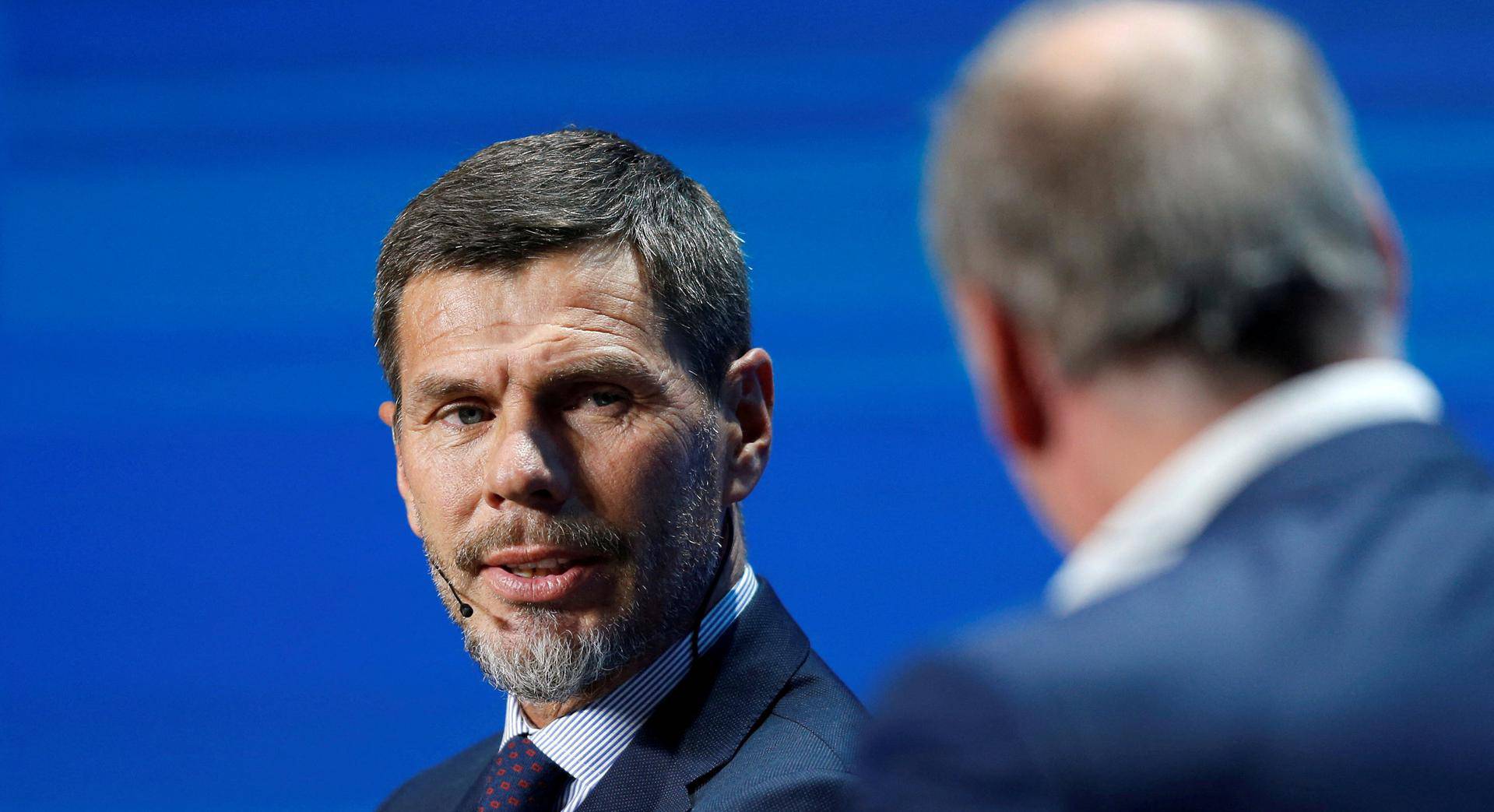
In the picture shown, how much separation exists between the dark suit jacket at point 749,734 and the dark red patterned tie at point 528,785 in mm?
79

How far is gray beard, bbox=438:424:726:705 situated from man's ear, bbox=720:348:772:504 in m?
0.11

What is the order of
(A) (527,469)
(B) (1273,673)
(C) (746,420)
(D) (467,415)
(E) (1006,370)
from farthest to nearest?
(C) (746,420), (D) (467,415), (A) (527,469), (E) (1006,370), (B) (1273,673)

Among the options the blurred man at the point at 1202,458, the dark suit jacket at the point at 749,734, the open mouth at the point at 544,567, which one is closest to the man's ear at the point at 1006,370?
the blurred man at the point at 1202,458

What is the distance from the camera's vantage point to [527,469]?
176 centimetres

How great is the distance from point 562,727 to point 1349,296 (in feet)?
4.09

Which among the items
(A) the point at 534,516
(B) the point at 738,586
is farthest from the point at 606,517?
(B) the point at 738,586

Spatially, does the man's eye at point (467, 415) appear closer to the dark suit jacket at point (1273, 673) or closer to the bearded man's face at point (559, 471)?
the bearded man's face at point (559, 471)

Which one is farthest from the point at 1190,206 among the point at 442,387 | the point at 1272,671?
the point at 442,387

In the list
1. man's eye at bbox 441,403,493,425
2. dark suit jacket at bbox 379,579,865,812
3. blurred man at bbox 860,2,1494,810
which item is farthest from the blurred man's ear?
man's eye at bbox 441,403,493,425

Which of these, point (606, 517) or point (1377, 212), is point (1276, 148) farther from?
point (606, 517)

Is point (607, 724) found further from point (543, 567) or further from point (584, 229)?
point (584, 229)

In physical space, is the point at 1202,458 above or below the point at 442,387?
below

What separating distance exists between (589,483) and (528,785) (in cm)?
37

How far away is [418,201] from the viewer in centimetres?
194
